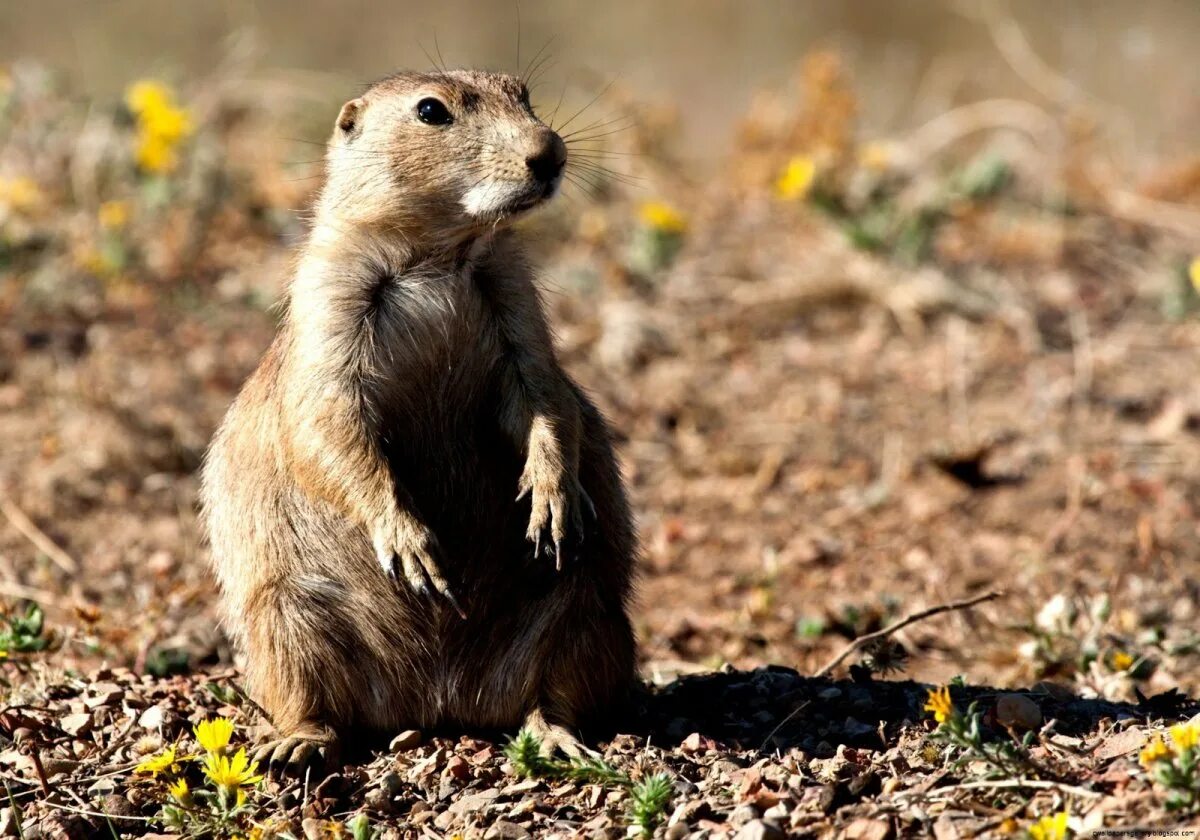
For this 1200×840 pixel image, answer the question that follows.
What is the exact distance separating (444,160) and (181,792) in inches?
77.2

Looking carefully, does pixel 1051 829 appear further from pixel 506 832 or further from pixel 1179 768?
pixel 506 832

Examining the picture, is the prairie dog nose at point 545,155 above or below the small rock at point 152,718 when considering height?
above

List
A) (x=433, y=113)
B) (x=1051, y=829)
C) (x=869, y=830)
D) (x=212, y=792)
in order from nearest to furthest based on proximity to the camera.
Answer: (x=1051, y=829)
(x=869, y=830)
(x=212, y=792)
(x=433, y=113)

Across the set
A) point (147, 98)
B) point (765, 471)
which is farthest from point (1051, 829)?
point (147, 98)

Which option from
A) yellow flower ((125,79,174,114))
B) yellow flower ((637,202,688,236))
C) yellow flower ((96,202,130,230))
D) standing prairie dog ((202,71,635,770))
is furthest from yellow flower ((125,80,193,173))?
standing prairie dog ((202,71,635,770))

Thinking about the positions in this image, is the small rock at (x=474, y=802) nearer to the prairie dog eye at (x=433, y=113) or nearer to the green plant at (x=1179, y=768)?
the green plant at (x=1179, y=768)

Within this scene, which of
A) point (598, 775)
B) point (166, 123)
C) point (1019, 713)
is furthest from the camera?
point (166, 123)

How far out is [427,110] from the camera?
4.67 metres

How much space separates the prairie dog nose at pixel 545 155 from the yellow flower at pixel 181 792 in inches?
76.2

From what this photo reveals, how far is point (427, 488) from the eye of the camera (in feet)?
14.5

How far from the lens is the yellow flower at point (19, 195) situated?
8.67 meters

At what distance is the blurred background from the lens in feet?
20.2

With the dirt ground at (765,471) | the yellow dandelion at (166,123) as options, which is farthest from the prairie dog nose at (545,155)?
the yellow dandelion at (166,123)

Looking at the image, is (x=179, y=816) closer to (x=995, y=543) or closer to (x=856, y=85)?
(x=995, y=543)
